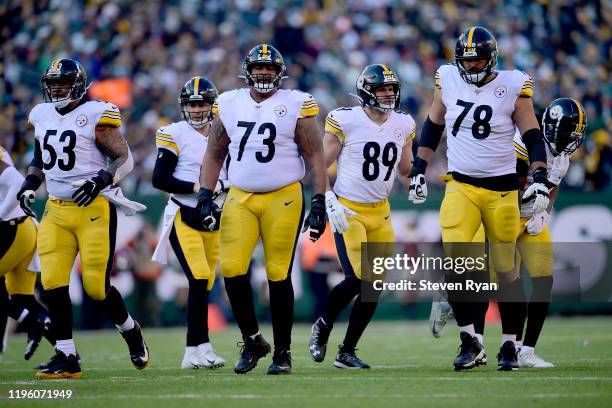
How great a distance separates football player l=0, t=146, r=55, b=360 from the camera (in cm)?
908

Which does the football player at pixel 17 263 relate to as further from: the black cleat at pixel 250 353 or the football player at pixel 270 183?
the football player at pixel 270 183

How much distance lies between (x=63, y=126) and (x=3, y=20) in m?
10.2

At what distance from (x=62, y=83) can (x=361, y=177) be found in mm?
2369

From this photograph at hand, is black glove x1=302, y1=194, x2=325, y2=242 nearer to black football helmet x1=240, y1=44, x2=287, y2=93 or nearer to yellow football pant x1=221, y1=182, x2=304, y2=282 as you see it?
yellow football pant x1=221, y1=182, x2=304, y2=282

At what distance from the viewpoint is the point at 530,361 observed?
320 inches

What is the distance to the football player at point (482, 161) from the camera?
7.66 m

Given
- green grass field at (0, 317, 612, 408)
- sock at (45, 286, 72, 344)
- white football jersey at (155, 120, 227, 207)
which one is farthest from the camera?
white football jersey at (155, 120, 227, 207)

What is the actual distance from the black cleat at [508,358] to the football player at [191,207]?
7.05 ft

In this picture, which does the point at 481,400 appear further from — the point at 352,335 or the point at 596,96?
the point at 596,96

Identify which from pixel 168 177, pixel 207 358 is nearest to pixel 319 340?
pixel 207 358

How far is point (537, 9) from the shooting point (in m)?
18.3

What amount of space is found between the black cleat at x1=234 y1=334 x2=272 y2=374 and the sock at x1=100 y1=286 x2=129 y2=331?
0.99 m

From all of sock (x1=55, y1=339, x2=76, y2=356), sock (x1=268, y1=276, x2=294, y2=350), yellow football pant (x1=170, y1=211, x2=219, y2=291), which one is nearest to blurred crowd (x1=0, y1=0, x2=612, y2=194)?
yellow football pant (x1=170, y1=211, x2=219, y2=291)

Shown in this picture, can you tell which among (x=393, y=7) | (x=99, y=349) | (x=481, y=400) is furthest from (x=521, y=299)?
(x=393, y=7)
